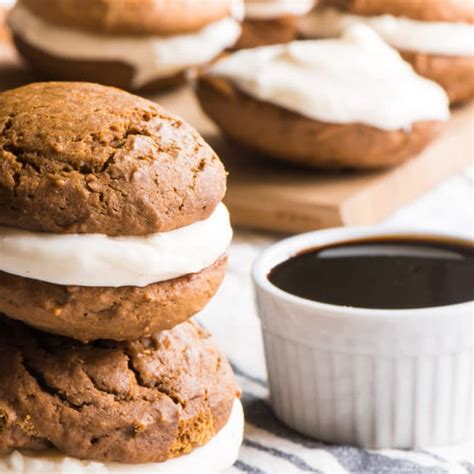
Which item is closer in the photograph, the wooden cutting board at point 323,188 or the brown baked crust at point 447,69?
the wooden cutting board at point 323,188

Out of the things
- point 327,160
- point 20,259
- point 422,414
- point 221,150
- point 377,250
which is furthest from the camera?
point 221,150

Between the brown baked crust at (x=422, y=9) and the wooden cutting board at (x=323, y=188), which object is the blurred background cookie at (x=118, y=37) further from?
the brown baked crust at (x=422, y=9)

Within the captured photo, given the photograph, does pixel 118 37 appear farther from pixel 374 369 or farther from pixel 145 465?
pixel 145 465

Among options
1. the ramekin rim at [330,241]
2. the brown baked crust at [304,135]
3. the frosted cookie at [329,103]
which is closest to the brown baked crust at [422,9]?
the frosted cookie at [329,103]

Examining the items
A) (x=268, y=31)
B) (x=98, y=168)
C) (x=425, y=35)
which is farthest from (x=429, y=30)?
(x=98, y=168)

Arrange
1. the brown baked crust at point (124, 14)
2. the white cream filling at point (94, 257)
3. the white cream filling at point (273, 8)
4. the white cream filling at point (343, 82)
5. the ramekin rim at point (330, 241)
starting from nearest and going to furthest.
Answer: the white cream filling at point (94, 257), the ramekin rim at point (330, 241), the white cream filling at point (343, 82), the brown baked crust at point (124, 14), the white cream filling at point (273, 8)

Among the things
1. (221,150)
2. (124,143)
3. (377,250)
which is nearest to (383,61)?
(221,150)

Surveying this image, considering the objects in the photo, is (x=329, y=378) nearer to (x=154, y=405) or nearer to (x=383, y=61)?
(x=154, y=405)
